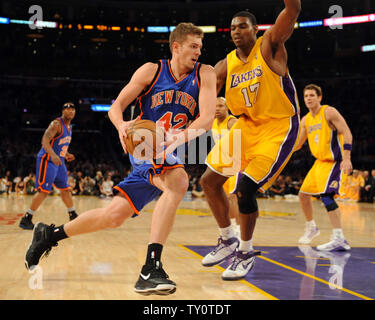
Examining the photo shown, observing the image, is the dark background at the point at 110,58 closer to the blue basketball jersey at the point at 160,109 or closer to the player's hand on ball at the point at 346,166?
the player's hand on ball at the point at 346,166

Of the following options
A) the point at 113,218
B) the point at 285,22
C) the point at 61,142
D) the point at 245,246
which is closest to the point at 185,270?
the point at 245,246

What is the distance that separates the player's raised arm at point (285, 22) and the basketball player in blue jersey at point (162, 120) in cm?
71

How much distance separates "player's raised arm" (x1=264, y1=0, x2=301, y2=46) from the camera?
11.2 feet

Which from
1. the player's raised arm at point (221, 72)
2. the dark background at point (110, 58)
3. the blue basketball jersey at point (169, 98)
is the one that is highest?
the dark background at point (110, 58)

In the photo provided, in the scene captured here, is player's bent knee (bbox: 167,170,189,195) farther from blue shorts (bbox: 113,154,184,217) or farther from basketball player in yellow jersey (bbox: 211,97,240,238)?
basketball player in yellow jersey (bbox: 211,97,240,238)

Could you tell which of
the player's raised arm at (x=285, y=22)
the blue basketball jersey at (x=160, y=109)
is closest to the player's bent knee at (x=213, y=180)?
the blue basketball jersey at (x=160, y=109)

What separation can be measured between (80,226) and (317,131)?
143 inches

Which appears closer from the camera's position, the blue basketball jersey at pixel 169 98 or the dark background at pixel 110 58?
the blue basketball jersey at pixel 169 98

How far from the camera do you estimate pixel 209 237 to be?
19.8 feet

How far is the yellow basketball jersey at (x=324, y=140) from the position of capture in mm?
5680

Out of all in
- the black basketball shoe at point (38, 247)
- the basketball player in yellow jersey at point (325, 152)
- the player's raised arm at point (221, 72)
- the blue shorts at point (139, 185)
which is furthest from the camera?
the basketball player in yellow jersey at point (325, 152)

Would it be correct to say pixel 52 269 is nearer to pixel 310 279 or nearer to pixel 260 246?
pixel 310 279

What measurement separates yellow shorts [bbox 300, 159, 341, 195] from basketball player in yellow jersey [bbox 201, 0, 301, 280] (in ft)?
5.98

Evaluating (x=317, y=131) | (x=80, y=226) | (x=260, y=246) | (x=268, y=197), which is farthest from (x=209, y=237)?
(x=268, y=197)
